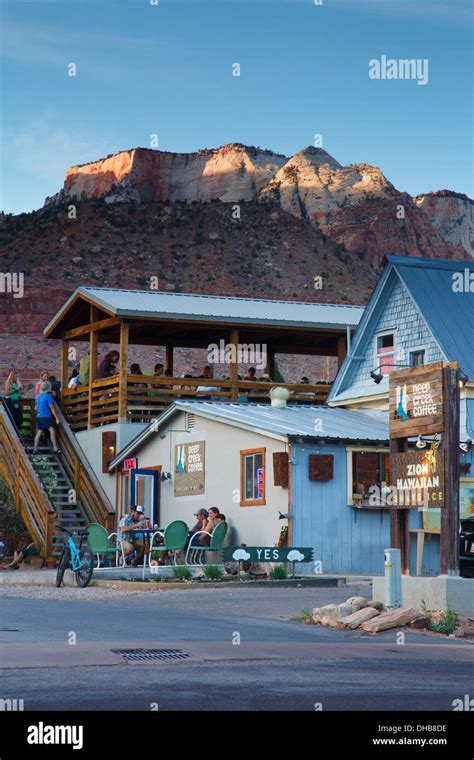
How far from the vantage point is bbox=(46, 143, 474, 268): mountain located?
13038cm

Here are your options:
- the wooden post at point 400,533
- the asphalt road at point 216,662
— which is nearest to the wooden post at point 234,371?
the asphalt road at point 216,662

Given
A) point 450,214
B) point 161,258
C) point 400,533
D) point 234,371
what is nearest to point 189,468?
point 234,371

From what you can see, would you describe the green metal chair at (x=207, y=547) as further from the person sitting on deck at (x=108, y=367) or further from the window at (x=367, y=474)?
the person sitting on deck at (x=108, y=367)

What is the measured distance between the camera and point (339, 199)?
13712 centimetres

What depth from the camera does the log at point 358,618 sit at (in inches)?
604

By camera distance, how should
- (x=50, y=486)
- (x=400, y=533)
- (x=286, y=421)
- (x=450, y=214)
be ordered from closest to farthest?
(x=400, y=533)
(x=286, y=421)
(x=50, y=486)
(x=450, y=214)

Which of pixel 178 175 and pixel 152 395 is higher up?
pixel 178 175

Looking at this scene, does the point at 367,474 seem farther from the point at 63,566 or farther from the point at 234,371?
the point at 234,371

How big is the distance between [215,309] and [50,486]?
6.08 meters

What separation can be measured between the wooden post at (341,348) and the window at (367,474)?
8420 mm

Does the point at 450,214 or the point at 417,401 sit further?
the point at 450,214

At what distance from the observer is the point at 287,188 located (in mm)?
141125

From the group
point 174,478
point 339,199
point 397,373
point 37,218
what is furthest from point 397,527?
point 339,199
